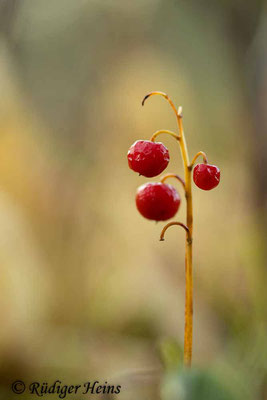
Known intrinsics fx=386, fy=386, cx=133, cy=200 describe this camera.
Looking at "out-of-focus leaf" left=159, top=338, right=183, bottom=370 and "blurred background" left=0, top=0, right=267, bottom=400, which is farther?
"blurred background" left=0, top=0, right=267, bottom=400

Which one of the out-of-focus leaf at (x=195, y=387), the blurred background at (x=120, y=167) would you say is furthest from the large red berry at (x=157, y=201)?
the blurred background at (x=120, y=167)

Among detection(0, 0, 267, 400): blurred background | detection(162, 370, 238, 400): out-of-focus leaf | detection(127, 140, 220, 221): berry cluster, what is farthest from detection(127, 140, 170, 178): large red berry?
detection(0, 0, 267, 400): blurred background

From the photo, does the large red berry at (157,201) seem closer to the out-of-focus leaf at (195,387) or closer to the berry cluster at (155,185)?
the berry cluster at (155,185)

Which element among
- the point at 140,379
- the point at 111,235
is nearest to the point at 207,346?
the point at 111,235

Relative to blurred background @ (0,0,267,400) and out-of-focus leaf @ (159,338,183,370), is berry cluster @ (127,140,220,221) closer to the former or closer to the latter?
out-of-focus leaf @ (159,338,183,370)

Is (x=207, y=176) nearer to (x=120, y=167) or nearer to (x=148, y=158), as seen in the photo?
(x=148, y=158)

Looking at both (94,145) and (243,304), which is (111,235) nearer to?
(94,145)
